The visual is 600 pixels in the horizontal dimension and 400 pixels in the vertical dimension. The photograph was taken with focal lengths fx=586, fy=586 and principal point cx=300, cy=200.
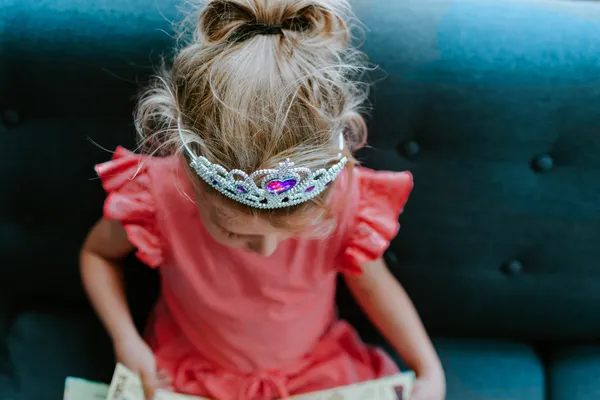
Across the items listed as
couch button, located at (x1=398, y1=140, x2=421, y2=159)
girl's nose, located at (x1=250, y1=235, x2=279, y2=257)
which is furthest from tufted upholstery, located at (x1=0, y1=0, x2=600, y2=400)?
girl's nose, located at (x1=250, y1=235, x2=279, y2=257)

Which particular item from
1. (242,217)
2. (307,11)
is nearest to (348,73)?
(307,11)

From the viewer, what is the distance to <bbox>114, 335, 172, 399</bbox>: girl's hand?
93 cm

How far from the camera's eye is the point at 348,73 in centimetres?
80

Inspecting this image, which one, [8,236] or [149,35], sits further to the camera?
[8,236]

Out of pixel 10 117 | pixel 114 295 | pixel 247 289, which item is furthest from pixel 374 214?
pixel 10 117

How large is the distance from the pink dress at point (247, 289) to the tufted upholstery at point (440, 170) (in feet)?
0.29

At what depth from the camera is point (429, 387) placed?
94 cm

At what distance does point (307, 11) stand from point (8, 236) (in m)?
0.68

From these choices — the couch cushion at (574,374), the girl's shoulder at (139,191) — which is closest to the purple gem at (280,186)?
the girl's shoulder at (139,191)

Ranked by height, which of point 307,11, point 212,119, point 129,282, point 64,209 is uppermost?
point 307,11

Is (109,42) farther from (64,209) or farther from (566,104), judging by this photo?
(566,104)

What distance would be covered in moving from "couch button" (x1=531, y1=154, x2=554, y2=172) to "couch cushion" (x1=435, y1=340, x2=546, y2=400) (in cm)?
38

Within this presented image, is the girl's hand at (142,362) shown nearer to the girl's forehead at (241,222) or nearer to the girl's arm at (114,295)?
the girl's arm at (114,295)

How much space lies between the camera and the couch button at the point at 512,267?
1.01m
